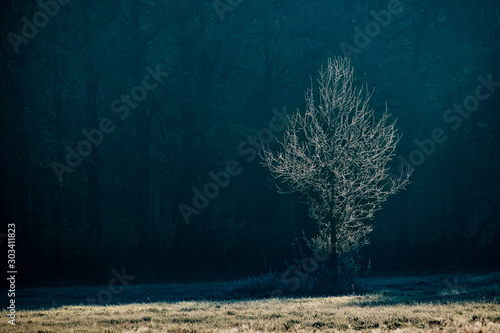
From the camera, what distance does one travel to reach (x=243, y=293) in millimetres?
17031

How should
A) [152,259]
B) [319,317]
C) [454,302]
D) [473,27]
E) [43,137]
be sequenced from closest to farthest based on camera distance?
1. [319,317]
2. [454,302]
3. [152,259]
4. [43,137]
5. [473,27]

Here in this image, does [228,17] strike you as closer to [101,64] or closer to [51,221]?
[101,64]

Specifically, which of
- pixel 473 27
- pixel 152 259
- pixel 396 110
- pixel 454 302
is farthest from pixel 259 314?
pixel 473 27

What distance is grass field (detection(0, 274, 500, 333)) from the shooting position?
9500mm

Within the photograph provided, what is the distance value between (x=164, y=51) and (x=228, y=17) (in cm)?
358

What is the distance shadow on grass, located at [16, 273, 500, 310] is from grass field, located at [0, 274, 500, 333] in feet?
0.17

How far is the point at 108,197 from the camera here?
29.5 m

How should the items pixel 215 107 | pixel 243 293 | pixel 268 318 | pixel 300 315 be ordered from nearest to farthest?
pixel 268 318, pixel 300 315, pixel 243 293, pixel 215 107

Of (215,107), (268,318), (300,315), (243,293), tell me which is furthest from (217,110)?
(268,318)

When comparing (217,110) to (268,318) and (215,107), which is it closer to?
(215,107)

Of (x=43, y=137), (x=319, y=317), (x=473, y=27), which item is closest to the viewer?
(x=319, y=317)

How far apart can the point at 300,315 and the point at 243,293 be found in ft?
20.2

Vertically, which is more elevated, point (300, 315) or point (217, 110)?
point (217, 110)

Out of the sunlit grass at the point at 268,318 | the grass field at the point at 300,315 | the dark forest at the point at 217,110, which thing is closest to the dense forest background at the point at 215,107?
the dark forest at the point at 217,110
